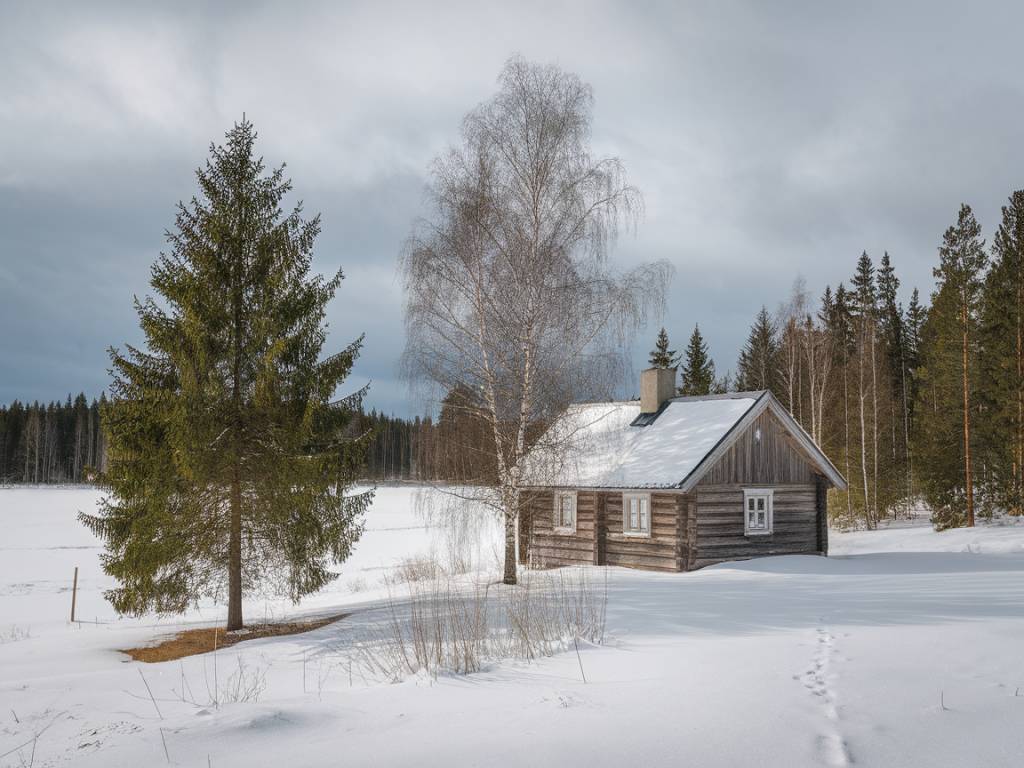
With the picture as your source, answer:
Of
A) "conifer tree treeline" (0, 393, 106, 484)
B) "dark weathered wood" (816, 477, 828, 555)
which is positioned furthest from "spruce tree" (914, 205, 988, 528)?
"conifer tree treeline" (0, 393, 106, 484)

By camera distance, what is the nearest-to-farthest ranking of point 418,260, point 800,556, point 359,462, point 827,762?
point 827,762, point 359,462, point 418,260, point 800,556

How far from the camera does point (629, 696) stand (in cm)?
614

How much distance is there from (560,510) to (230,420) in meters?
12.4

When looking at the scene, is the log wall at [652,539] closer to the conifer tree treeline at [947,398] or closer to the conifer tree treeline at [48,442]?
the conifer tree treeline at [947,398]

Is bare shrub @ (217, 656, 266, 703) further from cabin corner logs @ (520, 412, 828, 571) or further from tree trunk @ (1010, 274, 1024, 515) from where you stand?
tree trunk @ (1010, 274, 1024, 515)

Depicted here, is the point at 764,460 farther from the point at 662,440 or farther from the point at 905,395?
the point at 905,395

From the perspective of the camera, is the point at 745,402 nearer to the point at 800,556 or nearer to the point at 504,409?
the point at 800,556

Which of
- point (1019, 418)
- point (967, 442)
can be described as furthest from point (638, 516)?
point (1019, 418)

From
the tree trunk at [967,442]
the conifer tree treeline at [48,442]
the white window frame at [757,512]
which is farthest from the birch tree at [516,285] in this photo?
the conifer tree treeline at [48,442]

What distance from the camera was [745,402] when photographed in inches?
886

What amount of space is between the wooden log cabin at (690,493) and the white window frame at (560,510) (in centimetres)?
3

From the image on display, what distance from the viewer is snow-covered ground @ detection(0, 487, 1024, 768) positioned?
4.86m

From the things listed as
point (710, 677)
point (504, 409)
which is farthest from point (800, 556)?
point (710, 677)

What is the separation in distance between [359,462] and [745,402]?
13.2 meters
